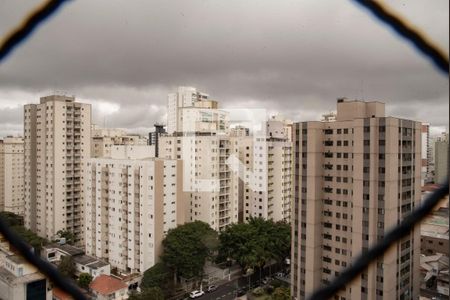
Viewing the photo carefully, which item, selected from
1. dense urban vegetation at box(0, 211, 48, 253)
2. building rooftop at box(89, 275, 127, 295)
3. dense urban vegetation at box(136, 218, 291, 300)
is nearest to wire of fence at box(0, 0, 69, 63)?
dense urban vegetation at box(0, 211, 48, 253)

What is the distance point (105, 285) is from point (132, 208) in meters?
1.89

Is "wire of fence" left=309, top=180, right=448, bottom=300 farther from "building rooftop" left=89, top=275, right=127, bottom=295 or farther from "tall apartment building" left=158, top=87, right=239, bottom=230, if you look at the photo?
"tall apartment building" left=158, top=87, right=239, bottom=230

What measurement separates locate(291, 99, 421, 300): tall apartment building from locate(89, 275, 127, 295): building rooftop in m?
3.26

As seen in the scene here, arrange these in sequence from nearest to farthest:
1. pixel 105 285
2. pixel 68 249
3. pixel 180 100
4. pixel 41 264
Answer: pixel 41 264 → pixel 105 285 → pixel 68 249 → pixel 180 100

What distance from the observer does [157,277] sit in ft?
22.5

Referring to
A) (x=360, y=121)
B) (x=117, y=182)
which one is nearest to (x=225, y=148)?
(x=117, y=182)

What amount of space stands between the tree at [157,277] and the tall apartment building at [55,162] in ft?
14.3

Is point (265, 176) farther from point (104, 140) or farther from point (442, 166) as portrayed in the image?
point (442, 166)

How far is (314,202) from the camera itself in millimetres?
6512

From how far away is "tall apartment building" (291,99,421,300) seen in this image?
5.23 m

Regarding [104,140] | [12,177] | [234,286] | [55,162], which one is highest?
[104,140]

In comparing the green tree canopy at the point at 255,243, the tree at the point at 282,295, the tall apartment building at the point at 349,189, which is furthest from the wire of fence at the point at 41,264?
the green tree canopy at the point at 255,243

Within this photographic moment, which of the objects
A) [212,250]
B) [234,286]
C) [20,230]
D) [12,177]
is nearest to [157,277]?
[212,250]

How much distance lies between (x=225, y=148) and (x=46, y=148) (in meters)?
5.30
